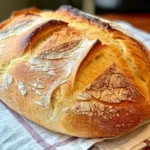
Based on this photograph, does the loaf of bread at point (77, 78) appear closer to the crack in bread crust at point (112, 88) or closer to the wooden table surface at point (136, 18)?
the crack in bread crust at point (112, 88)

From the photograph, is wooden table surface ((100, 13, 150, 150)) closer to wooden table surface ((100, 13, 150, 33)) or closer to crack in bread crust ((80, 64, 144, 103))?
wooden table surface ((100, 13, 150, 33))

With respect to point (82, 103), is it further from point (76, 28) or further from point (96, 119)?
point (76, 28)

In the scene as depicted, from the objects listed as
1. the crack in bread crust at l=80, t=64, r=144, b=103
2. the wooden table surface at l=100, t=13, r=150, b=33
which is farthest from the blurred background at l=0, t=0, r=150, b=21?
the crack in bread crust at l=80, t=64, r=144, b=103

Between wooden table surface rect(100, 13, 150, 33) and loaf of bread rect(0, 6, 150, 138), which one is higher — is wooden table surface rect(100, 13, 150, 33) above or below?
below

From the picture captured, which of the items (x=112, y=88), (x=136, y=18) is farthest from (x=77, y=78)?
(x=136, y=18)

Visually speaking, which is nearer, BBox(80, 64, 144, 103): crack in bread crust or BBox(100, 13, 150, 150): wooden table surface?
BBox(80, 64, 144, 103): crack in bread crust

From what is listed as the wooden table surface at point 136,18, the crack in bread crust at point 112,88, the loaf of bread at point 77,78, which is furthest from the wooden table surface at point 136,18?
the crack in bread crust at point 112,88
